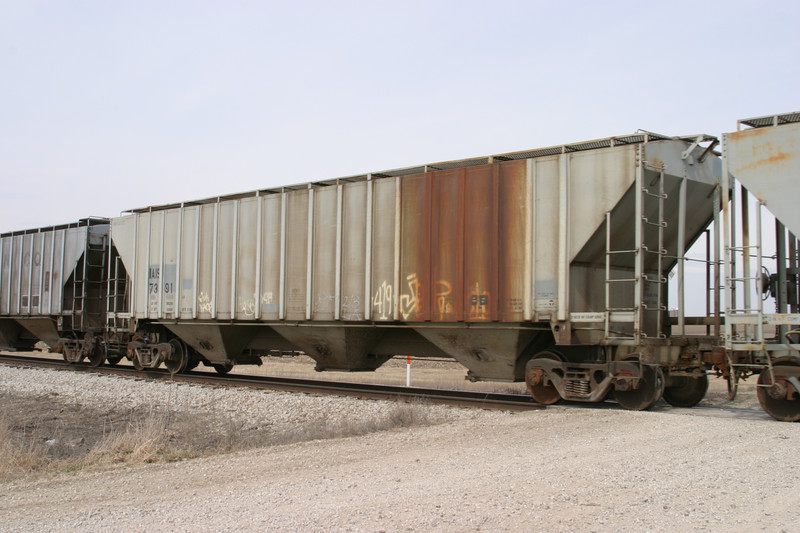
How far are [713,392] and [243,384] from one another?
32.9 feet

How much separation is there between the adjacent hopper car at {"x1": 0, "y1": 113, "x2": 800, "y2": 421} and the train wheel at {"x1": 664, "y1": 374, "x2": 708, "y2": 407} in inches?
1.1

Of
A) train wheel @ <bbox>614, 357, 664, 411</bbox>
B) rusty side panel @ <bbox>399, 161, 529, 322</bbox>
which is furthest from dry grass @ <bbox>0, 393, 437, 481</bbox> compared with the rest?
train wheel @ <bbox>614, 357, 664, 411</bbox>

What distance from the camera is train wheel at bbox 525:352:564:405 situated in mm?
11430

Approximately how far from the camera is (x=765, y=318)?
9562mm

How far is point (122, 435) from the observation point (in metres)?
8.74

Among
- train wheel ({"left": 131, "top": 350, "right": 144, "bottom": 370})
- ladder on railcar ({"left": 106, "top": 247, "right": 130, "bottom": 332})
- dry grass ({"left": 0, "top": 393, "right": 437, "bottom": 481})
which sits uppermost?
ladder on railcar ({"left": 106, "top": 247, "right": 130, "bottom": 332})

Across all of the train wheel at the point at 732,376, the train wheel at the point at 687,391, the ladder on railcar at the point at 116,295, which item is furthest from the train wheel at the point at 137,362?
the train wheel at the point at 732,376

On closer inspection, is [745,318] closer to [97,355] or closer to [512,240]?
[512,240]

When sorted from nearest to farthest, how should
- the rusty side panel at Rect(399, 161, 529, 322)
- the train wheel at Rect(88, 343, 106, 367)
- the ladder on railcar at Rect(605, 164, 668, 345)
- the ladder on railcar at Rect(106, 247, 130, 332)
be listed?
the ladder on railcar at Rect(605, 164, 668, 345)
the rusty side panel at Rect(399, 161, 529, 322)
the ladder on railcar at Rect(106, 247, 130, 332)
the train wheel at Rect(88, 343, 106, 367)

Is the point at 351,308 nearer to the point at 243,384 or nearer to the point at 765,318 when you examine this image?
the point at 243,384

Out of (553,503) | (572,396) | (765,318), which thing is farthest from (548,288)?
(553,503)

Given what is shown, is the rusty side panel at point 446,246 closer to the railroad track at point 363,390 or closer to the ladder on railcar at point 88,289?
the railroad track at point 363,390

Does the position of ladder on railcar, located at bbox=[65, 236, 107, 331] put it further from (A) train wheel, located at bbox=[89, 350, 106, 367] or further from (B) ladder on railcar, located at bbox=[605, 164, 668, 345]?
(B) ladder on railcar, located at bbox=[605, 164, 668, 345]

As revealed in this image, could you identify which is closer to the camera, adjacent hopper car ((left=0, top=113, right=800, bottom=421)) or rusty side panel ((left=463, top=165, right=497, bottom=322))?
adjacent hopper car ((left=0, top=113, right=800, bottom=421))
